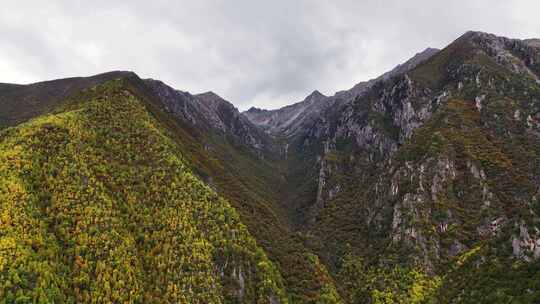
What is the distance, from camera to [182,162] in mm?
197500

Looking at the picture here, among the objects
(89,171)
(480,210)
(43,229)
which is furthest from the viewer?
(480,210)

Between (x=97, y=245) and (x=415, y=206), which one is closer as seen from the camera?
(x=97, y=245)

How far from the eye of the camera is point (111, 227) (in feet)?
465

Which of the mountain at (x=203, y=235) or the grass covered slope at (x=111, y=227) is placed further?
the grass covered slope at (x=111, y=227)

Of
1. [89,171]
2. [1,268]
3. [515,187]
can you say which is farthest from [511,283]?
[89,171]

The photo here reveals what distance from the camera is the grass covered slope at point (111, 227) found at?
119938 mm

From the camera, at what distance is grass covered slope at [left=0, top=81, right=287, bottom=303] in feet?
393

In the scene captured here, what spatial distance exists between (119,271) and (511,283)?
393 ft

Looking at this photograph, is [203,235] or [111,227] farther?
[203,235]

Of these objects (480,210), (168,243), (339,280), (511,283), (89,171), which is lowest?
(339,280)

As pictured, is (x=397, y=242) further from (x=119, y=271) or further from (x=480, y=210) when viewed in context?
(x=119, y=271)

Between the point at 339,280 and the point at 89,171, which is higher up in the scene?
the point at 89,171

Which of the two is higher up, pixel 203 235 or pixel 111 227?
pixel 111 227

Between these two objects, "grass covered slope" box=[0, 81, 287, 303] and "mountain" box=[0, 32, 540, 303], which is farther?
"grass covered slope" box=[0, 81, 287, 303]
